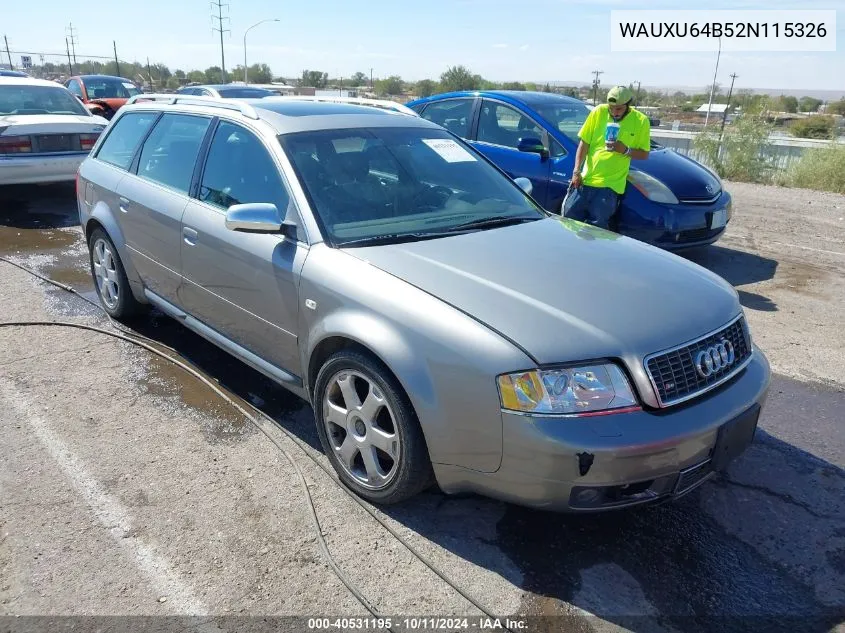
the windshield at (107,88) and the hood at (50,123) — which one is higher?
the windshield at (107,88)

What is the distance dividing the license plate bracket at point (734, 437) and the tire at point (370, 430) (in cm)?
116

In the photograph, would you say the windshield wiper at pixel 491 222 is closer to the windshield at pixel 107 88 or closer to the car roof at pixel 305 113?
the car roof at pixel 305 113

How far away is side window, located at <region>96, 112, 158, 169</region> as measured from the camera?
4723 millimetres

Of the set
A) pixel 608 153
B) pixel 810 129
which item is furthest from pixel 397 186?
pixel 810 129

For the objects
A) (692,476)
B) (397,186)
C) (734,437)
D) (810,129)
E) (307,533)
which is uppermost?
(810,129)

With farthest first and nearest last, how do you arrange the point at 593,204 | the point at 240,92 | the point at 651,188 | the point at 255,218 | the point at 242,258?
the point at 240,92
the point at 651,188
the point at 593,204
the point at 242,258
the point at 255,218

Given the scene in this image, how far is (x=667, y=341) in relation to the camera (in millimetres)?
2576

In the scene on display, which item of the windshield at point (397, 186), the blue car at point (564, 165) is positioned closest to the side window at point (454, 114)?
the blue car at point (564, 165)

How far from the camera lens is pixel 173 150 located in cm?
429

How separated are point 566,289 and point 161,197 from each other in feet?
8.94

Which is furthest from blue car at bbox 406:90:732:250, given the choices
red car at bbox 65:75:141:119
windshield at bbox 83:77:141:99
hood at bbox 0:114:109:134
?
windshield at bbox 83:77:141:99

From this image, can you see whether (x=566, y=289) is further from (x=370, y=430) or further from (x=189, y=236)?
(x=189, y=236)

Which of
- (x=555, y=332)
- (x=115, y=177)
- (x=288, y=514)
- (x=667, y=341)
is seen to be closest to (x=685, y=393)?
(x=667, y=341)

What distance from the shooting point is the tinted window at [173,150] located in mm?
4070
